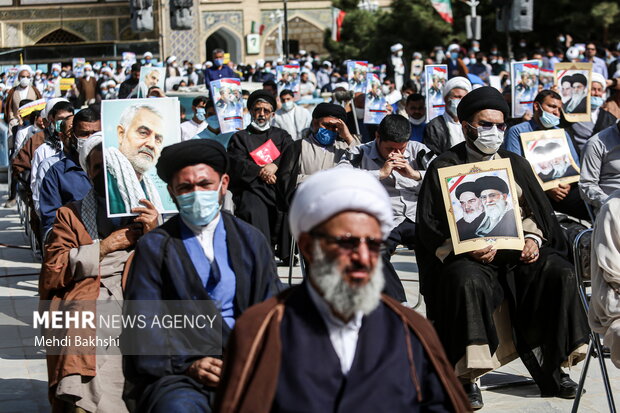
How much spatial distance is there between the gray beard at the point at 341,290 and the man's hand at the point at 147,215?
230 centimetres

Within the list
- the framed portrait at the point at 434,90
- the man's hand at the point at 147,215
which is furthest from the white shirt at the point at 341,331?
the framed portrait at the point at 434,90

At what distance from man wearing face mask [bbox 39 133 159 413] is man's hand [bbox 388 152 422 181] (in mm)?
2024

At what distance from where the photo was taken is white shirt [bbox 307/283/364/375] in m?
3.22

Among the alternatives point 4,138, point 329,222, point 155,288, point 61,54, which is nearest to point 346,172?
point 329,222

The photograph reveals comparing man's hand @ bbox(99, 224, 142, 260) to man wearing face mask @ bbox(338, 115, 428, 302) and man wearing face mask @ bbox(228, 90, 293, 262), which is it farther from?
man wearing face mask @ bbox(228, 90, 293, 262)

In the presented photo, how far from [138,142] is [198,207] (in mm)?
1663

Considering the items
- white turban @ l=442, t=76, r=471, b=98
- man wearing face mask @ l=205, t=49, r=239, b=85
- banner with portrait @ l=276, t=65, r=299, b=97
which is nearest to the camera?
white turban @ l=442, t=76, r=471, b=98

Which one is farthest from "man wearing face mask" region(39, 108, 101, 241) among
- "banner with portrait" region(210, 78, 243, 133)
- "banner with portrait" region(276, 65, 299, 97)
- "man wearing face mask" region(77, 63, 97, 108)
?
"man wearing face mask" region(77, 63, 97, 108)

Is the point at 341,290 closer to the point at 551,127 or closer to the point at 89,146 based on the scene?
the point at 89,146

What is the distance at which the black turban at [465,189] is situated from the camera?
596 cm

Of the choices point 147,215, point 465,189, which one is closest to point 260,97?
point 465,189

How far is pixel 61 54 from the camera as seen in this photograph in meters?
48.3

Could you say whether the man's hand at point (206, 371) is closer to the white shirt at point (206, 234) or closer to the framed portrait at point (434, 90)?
the white shirt at point (206, 234)

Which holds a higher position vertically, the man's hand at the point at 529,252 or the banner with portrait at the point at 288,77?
the banner with portrait at the point at 288,77
